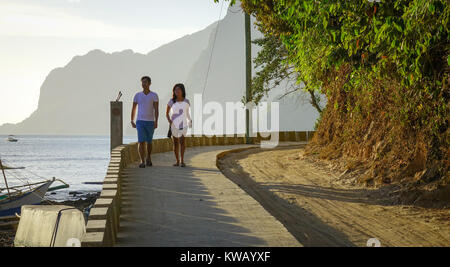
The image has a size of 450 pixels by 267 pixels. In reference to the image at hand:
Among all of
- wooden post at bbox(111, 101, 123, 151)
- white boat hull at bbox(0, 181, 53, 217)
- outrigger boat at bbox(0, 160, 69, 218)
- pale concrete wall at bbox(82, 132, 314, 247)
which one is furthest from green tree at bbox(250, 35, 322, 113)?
white boat hull at bbox(0, 181, 53, 217)

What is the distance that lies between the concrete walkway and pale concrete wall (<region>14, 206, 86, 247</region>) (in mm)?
625

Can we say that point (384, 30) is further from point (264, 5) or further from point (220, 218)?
point (264, 5)

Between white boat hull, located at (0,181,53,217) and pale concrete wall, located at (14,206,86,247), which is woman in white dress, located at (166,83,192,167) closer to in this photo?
pale concrete wall, located at (14,206,86,247)

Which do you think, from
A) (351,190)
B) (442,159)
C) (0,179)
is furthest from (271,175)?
(0,179)

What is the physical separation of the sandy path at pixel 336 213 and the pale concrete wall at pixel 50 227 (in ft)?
10.9

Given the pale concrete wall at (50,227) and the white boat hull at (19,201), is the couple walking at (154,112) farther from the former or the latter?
the white boat hull at (19,201)

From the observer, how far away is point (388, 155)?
40.4ft

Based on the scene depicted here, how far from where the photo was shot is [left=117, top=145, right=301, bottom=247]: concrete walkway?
19.3 ft

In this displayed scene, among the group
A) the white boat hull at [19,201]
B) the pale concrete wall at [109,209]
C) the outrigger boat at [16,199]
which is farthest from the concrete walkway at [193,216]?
the white boat hull at [19,201]

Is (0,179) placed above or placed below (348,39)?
below

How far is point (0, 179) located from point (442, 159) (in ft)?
198

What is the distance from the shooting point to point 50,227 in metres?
5.70

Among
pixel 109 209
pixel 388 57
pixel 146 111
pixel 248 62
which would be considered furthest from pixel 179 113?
pixel 248 62

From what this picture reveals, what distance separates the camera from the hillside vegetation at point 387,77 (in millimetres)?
7302
